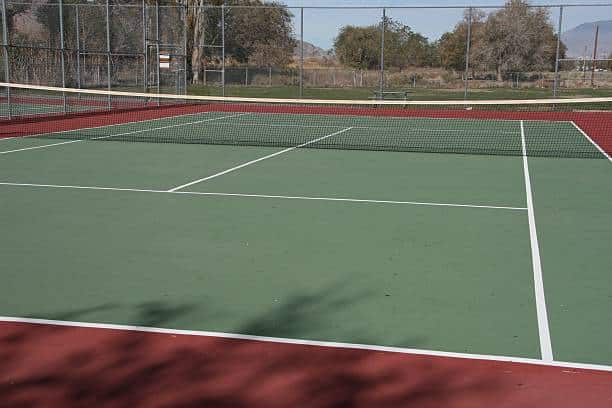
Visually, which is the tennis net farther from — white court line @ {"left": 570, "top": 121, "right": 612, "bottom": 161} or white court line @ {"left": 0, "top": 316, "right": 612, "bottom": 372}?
white court line @ {"left": 0, "top": 316, "right": 612, "bottom": 372}

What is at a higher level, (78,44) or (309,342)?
(78,44)

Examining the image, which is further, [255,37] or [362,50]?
[362,50]

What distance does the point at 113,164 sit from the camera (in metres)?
11.9

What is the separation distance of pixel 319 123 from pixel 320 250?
50.0 ft

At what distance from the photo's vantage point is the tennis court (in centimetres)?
466

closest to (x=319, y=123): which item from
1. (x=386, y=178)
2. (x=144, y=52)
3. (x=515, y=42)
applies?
(x=144, y=52)

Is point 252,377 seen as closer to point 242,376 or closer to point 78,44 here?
point 242,376

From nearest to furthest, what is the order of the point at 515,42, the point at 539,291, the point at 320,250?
the point at 539,291 → the point at 320,250 → the point at 515,42

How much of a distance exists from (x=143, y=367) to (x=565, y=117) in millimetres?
22749

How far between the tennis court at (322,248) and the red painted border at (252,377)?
13cm

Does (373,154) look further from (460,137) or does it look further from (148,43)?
(148,43)

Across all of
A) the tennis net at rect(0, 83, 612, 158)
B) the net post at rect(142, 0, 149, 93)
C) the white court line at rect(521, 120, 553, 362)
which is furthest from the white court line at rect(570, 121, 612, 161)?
the net post at rect(142, 0, 149, 93)

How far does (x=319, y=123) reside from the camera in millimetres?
21516

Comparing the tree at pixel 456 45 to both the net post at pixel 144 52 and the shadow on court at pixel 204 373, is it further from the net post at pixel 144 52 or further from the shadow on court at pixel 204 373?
the shadow on court at pixel 204 373
